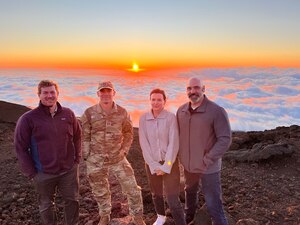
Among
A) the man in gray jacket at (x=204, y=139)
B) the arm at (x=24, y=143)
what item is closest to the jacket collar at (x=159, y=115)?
the man in gray jacket at (x=204, y=139)

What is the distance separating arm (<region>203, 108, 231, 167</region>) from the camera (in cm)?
455

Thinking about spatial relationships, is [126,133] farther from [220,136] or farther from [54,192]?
[220,136]

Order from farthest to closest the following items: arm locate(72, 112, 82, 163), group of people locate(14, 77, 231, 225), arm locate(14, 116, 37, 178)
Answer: arm locate(72, 112, 82, 163) < group of people locate(14, 77, 231, 225) < arm locate(14, 116, 37, 178)

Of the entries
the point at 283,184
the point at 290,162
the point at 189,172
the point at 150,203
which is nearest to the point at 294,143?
the point at 290,162

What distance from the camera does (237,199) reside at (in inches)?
264

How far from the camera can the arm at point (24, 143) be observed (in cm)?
441

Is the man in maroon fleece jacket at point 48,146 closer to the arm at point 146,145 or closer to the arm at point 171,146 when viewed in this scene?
the arm at point 146,145

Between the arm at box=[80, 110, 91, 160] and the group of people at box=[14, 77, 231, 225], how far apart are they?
2cm

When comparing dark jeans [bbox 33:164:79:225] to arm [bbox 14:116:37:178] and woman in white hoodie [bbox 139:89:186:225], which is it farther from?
woman in white hoodie [bbox 139:89:186:225]

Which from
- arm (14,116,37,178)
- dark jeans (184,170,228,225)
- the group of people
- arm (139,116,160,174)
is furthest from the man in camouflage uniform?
dark jeans (184,170,228,225)

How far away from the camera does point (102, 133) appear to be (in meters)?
5.01

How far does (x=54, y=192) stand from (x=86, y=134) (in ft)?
3.29

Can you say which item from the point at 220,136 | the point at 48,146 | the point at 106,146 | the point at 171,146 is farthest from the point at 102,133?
the point at 220,136

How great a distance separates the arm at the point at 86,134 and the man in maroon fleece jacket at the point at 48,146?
124mm
